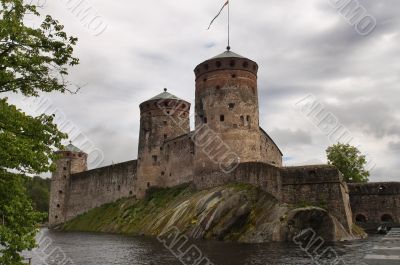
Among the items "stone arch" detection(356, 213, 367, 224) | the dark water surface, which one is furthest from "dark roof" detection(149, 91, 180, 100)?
the dark water surface

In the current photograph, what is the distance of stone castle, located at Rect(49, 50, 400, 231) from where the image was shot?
108 feet

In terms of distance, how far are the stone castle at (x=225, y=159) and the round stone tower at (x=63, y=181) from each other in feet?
31.8

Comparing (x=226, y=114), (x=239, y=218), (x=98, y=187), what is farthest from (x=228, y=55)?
(x=98, y=187)

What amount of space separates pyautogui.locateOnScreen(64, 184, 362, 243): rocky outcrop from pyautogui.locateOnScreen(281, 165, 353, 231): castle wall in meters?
1.26

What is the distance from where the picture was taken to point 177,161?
50.1m

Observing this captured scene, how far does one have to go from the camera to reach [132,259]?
72.0 feet

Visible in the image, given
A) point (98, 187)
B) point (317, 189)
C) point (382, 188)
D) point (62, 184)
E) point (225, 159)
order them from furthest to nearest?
point (62, 184), point (98, 187), point (382, 188), point (225, 159), point (317, 189)

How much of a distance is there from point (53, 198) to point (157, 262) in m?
58.9

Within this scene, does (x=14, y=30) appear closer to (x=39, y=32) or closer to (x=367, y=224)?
(x=39, y=32)

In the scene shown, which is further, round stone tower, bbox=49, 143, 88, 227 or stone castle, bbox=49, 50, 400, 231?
round stone tower, bbox=49, 143, 88, 227

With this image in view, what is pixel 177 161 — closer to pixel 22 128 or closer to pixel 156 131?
pixel 156 131

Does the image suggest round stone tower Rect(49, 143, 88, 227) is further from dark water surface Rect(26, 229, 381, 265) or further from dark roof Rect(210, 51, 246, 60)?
dark water surface Rect(26, 229, 381, 265)

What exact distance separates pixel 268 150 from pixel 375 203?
45.6 ft

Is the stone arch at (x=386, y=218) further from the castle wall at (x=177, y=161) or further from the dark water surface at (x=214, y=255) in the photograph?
the castle wall at (x=177, y=161)
